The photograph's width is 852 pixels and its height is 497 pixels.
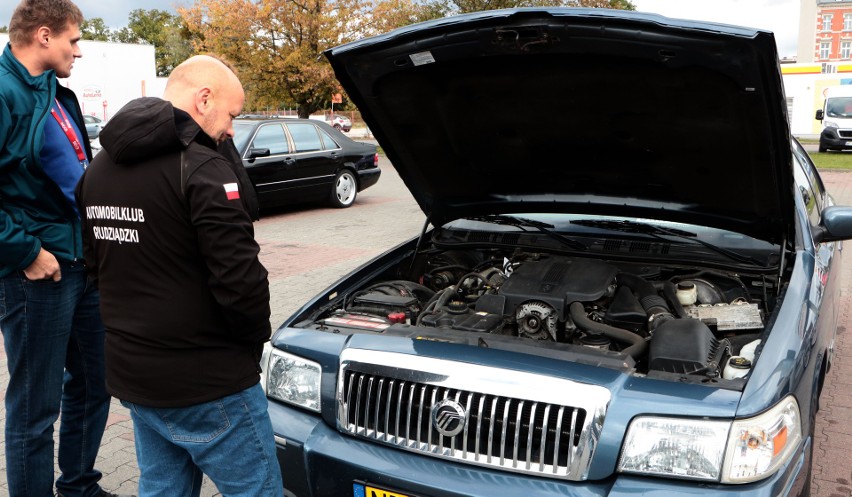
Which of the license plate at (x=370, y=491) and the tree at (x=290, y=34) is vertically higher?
the tree at (x=290, y=34)

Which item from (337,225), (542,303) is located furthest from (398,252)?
(337,225)

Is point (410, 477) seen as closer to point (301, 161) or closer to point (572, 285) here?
point (572, 285)

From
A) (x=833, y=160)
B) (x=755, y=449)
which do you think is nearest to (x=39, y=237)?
(x=755, y=449)

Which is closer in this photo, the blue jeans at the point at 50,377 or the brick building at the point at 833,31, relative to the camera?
the blue jeans at the point at 50,377

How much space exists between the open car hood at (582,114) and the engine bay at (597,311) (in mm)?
375

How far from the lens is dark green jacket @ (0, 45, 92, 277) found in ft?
8.34

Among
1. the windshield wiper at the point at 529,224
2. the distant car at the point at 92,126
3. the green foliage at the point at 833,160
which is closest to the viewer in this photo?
the windshield wiper at the point at 529,224

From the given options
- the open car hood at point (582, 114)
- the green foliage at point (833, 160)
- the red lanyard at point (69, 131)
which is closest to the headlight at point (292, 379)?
the red lanyard at point (69, 131)

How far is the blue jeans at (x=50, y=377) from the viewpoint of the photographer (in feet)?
8.87

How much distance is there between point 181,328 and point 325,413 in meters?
0.75

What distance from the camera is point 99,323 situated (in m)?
2.97

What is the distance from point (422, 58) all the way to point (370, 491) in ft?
5.40

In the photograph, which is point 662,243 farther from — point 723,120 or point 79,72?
point 79,72

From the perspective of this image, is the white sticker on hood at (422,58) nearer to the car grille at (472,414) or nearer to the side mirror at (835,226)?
the car grille at (472,414)
